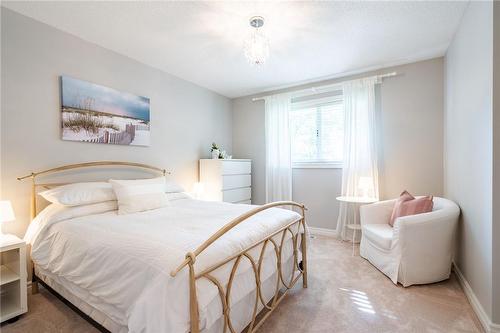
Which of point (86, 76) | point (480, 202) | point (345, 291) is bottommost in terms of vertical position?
point (345, 291)

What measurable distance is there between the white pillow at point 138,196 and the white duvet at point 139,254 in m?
0.16

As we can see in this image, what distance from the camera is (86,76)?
267 centimetres

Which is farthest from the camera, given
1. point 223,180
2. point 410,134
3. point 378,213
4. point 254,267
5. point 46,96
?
point 223,180

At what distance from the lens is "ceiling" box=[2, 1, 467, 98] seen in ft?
6.95

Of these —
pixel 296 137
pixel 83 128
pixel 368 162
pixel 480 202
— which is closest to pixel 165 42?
pixel 83 128

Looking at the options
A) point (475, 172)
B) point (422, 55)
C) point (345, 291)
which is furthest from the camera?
point (422, 55)

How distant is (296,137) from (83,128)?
308cm

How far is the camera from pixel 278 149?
4.24 m

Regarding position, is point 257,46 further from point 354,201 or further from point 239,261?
point 354,201

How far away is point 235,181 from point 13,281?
112 inches

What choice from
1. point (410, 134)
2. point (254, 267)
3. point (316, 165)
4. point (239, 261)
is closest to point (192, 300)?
point (239, 261)

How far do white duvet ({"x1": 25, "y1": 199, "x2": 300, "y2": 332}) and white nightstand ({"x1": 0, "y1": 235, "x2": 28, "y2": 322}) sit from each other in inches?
5.2

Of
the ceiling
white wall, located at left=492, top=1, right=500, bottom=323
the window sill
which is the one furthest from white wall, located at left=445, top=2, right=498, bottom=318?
the window sill

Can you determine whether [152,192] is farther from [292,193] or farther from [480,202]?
[480,202]
